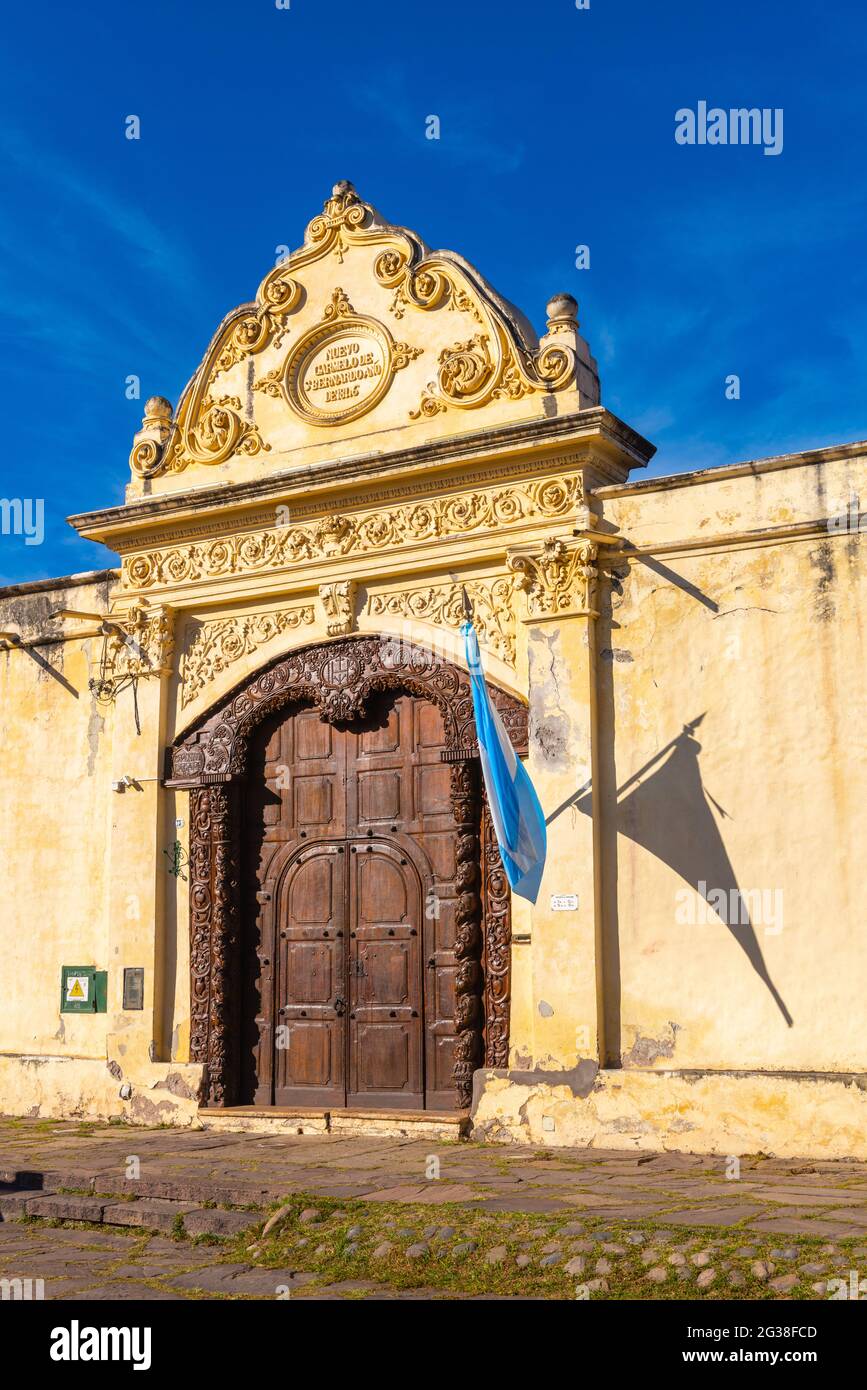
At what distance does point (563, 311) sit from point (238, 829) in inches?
192

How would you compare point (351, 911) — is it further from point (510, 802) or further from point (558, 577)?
point (558, 577)

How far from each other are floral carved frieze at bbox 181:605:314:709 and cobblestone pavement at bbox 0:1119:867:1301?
380 centimetres

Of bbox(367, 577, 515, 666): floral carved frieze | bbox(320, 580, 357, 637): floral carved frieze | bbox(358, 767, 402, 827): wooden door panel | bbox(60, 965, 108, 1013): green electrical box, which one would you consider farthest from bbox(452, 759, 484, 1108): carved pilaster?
bbox(60, 965, 108, 1013): green electrical box

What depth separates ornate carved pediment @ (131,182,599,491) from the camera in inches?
429

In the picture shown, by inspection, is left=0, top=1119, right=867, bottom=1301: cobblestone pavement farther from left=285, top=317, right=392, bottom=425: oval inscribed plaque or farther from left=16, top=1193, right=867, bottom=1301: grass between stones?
left=285, top=317, right=392, bottom=425: oval inscribed plaque

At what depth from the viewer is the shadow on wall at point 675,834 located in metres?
9.54

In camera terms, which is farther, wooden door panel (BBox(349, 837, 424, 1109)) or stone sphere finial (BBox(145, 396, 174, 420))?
stone sphere finial (BBox(145, 396, 174, 420))

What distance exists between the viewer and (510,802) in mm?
9430

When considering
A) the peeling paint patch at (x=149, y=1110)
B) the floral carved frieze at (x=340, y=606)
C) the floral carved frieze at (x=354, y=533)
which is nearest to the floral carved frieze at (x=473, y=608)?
the floral carved frieze at (x=340, y=606)

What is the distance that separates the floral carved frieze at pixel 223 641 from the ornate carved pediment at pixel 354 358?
1.30 m

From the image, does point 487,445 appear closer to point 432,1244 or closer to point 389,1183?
point 389,1183

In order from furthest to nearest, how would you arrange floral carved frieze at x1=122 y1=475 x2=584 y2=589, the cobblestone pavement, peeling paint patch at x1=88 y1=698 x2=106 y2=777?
1. peeling paint patch at x1=88 y1=698 x2=106 y2=777
2. floral carved frieze at x1=122 y1=475 x2=584 y2=589
3. the cobblestone pavement

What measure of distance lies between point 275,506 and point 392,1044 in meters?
4.43

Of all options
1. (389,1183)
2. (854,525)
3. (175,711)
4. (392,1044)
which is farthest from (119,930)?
(854,525)
